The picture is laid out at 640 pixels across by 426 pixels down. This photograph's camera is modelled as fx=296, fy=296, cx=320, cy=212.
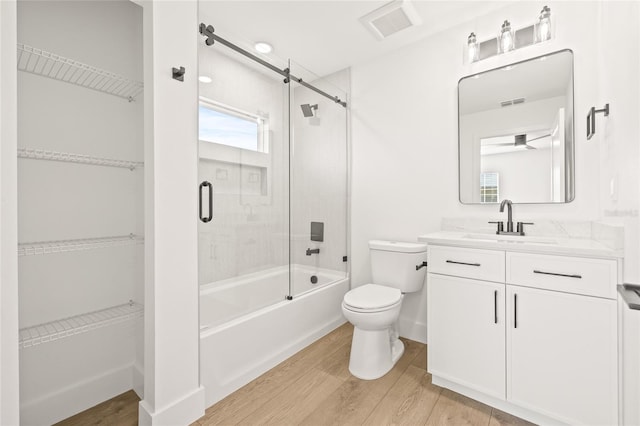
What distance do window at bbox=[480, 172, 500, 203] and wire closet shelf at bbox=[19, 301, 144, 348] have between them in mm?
2342

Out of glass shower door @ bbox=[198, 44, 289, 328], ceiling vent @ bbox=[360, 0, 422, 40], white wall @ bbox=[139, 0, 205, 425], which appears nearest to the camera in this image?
white wall @ bbox=[139, 0, 205, 425]

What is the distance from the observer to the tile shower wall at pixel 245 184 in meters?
1.76

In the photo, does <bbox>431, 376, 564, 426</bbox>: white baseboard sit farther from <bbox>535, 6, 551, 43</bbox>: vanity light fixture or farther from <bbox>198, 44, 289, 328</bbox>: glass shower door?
<bbox>535, 6, 551, 43</bbox>: vanity light fixture

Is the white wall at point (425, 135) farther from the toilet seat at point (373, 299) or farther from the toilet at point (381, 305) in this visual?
the toilet seat at point (373, 299)

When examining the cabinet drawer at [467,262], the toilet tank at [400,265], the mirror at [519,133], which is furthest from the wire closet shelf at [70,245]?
the mirror at [519,133]

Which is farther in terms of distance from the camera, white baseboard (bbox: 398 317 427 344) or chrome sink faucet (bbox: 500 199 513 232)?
white baseboard (bbox: 398 317 427 344)

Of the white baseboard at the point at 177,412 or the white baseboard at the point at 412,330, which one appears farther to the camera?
the white baseboard at the point at 412,330

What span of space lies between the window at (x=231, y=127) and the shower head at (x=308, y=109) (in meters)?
0.44

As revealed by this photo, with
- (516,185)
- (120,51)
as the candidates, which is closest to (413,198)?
(516,185)

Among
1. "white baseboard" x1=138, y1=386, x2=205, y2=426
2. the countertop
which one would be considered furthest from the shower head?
"white baseboard" x1=138, y1=386, x2=205, y2=426

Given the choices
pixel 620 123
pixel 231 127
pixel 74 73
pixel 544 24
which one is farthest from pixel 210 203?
pixel 544 24

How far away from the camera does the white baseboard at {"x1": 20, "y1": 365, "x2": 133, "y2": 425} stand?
4.76 feet

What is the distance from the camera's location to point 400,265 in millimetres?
2254

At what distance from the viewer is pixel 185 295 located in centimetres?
152
